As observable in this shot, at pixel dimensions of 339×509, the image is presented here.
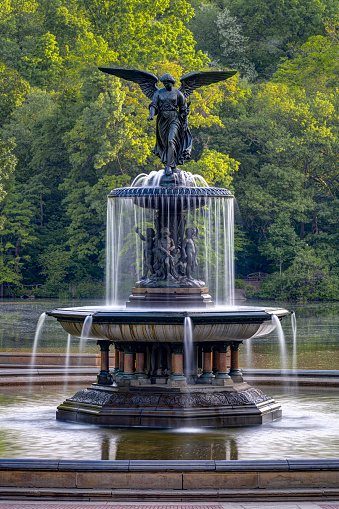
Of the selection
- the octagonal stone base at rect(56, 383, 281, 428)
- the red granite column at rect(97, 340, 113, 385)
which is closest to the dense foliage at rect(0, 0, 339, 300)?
the red granite column at rect(97, 340, 113, 385)

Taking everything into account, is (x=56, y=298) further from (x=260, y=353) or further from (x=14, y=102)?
(x=260, y=353)

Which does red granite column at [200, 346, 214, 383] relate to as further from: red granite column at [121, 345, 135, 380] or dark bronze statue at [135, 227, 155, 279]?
dark bronze statue at [135, 227, 155, 279]

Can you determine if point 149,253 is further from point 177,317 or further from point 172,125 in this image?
point 177,317

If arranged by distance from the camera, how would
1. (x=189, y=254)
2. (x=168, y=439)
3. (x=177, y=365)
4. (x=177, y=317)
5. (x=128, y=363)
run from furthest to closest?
(x=189, y=254)
(x=128, y=363)
(x=177, y=365)
(x=177, y=317)
(x=168, y=439)

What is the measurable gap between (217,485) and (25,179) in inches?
2136

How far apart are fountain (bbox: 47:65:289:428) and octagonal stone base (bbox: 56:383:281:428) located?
0.01 meters

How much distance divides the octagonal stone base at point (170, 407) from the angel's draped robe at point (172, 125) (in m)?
3.87

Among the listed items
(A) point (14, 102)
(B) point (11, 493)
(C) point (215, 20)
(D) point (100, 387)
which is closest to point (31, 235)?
(A) point (14, 102)

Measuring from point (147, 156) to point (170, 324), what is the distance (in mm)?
42074

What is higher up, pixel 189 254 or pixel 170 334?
pixel 189 254

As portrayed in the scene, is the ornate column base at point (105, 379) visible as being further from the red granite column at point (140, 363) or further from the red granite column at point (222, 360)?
the red granite column at point (222, 360)

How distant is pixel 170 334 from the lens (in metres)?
12.9

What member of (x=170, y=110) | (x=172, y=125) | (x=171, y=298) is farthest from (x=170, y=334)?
(x=170, y=110)

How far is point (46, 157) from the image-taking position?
5925cm
